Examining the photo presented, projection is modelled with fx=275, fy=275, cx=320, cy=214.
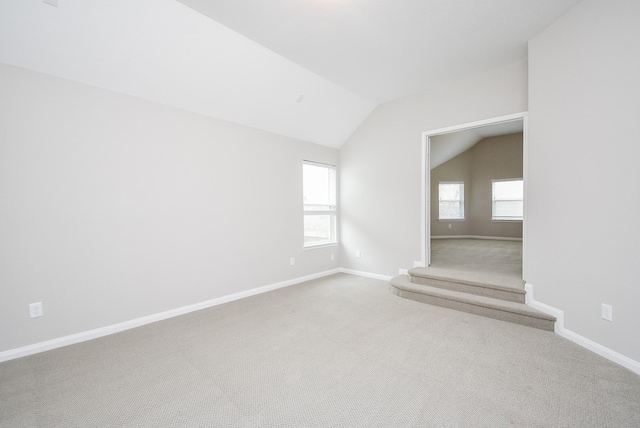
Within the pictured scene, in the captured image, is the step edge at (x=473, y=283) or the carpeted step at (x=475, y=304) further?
the step edge at (x=473, y=283)

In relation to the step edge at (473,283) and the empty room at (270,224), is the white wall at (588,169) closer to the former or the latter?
the empty room at (270,224)

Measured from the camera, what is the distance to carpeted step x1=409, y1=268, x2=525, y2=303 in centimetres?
307

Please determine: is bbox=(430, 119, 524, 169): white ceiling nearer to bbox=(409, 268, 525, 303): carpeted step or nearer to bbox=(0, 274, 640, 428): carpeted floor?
bbox=(409, 268, 525, 303): carpeted step

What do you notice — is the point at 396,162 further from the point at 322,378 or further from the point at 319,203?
the point at 322,378

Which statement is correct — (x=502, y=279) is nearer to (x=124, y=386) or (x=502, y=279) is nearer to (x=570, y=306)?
(x=570, y=306)

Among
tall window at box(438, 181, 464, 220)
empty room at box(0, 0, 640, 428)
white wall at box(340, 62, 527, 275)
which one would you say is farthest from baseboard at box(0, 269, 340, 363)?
tall window at box(438, 181, 464, 220)

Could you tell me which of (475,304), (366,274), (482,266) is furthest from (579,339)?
(366,274)

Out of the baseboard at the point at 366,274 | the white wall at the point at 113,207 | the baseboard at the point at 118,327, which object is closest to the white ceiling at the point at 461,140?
the baseboard at the point at 366,274

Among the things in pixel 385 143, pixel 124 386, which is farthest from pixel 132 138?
pixel 385 143

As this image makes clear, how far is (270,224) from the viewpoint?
416 centimetres

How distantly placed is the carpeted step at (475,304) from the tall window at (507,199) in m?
5.90

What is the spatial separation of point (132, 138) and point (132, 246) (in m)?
1.12

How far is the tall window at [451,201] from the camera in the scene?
8.61 meters

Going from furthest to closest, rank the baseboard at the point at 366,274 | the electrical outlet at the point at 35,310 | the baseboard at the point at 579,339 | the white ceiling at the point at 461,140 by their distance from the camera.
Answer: the white ceiling at the point at 461,140
the baseboard at the point at 366,274
the electrical outlet at the point at 35,310
the baseboard at the point at 579,339
